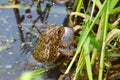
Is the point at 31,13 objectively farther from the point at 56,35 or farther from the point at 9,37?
the point at 56,35

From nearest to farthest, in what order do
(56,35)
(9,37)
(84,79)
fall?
(84,79) → (56,35) → (9,37)

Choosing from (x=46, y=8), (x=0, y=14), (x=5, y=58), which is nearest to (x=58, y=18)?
(x=46, y=8)

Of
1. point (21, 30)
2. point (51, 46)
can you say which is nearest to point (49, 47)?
point (51, 46)

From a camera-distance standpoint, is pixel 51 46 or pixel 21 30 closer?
pixel 51 46

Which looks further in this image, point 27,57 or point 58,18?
point 58,18

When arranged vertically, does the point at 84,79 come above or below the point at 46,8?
below

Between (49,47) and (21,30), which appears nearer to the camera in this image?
(49,47)

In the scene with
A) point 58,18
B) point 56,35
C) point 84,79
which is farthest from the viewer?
point 58,18

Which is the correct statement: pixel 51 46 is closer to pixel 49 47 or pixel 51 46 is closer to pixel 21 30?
pixel 49 47
